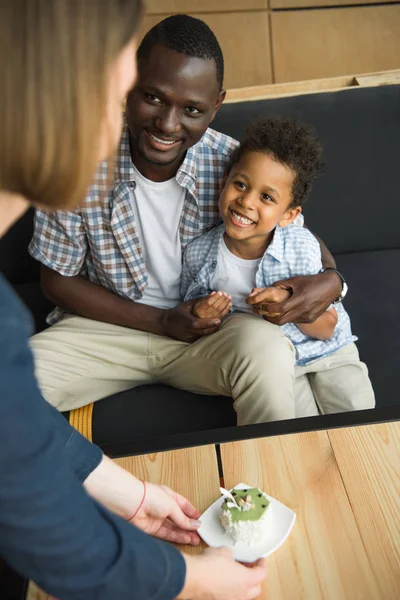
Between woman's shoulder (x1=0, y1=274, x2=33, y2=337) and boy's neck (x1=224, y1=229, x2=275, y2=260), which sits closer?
woman's shoulder (x1=0, y1=274, x2=33, y2=337)

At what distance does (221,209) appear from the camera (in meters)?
1.62

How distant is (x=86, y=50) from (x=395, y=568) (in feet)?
2.42

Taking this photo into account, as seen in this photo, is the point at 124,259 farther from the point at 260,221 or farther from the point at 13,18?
the point at 13,18

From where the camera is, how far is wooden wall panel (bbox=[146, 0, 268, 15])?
3.50 metres

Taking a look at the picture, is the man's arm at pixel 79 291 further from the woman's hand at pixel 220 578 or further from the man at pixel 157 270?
the woman's hand at pixel 220 578

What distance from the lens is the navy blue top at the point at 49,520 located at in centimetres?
66

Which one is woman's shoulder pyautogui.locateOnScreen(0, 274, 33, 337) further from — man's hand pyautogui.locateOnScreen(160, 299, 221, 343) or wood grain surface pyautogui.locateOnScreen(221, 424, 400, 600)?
man's hand pyautogui.locateOnScreen(160, 299, 221, 343)

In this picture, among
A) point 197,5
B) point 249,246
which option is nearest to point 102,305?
point 249,246

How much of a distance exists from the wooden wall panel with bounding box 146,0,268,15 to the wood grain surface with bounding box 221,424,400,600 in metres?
2.91

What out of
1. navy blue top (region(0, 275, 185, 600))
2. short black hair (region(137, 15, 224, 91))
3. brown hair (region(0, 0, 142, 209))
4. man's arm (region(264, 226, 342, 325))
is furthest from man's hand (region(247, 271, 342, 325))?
brown hair (region(0, 0, 142, 209))

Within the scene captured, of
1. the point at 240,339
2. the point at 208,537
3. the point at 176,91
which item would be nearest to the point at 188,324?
the point at 240,339

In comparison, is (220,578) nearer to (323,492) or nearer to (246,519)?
(246,519)

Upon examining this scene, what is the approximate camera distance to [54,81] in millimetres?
618

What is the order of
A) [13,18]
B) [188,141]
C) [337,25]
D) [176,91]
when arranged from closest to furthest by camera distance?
[13,18] < [176,91] < [188,141] < [337,25]
